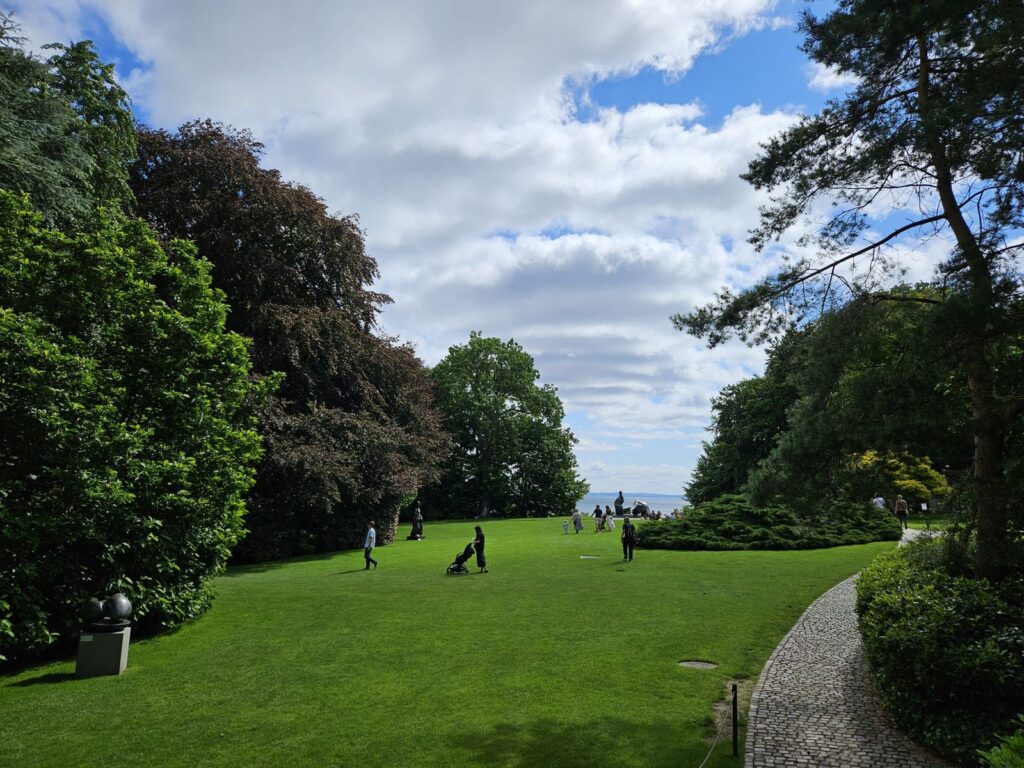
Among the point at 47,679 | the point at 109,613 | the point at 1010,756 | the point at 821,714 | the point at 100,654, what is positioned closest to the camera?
the point at 1010,756

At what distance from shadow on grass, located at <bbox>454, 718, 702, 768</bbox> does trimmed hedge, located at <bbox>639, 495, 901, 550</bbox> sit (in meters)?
18.4

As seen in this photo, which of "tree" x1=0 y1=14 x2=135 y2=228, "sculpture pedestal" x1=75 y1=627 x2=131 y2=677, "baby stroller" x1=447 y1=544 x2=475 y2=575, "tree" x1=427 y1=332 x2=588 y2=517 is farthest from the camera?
"tree" x1=427 y1=332 x2=588 y2=517

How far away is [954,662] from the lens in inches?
282

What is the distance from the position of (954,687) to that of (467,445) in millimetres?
50150

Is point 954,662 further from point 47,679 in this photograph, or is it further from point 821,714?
point 47,679

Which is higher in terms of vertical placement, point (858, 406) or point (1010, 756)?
point (858, 406)

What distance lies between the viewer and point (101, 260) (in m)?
12.4

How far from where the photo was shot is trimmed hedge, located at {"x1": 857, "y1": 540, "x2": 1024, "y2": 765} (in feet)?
22.9

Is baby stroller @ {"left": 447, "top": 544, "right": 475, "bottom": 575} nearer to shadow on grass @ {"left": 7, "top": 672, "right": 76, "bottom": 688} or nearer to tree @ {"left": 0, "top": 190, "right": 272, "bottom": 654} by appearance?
tree @ {"left": 0, "top": 190, "right": 272, "bottom": 654}

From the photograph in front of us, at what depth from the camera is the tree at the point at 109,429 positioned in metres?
10.9

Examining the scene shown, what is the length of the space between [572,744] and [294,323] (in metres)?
19.7

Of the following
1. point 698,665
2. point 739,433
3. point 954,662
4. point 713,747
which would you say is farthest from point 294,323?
point 739,433

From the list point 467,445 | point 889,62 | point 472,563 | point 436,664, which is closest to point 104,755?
point 436,664

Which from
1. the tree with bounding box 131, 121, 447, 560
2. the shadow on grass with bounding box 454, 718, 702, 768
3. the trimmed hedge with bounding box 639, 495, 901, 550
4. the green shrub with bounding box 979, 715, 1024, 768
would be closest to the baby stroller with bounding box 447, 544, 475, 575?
the tree with bounding box 131, 121, 447, 560
